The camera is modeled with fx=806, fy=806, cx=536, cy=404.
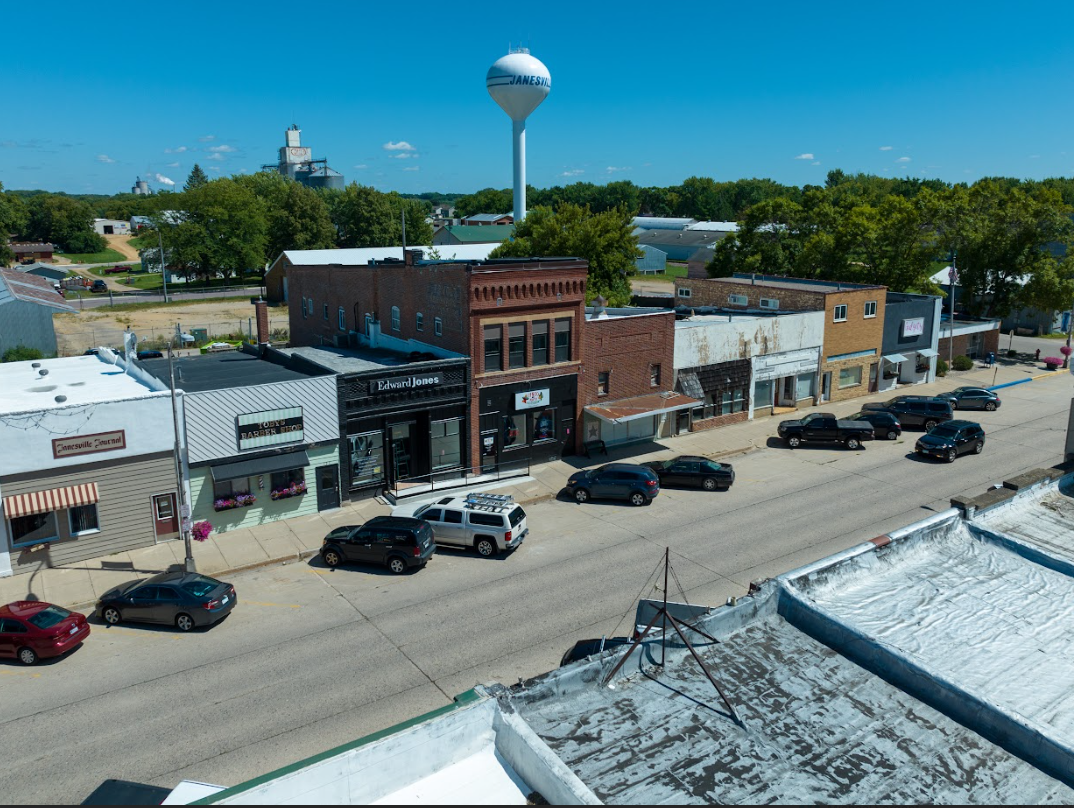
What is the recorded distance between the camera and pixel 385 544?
85.0 ft

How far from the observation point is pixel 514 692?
34.4ft

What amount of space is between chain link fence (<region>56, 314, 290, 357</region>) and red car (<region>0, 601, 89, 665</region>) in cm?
4389

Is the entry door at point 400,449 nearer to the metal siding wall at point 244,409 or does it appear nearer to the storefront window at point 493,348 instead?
the metal siding wall at point 244,409

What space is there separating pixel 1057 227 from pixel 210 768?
65.3 m

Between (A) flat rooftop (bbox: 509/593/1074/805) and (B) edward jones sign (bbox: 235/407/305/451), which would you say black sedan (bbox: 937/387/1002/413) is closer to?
(B) edward jones sign (bbox: 235/407/305/451)

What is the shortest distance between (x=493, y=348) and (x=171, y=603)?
56.0 ft

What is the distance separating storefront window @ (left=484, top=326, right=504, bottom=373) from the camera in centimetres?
3466

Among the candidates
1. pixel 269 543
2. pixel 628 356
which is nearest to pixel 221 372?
pixel 269 543

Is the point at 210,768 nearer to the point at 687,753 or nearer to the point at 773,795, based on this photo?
the point at 687,753

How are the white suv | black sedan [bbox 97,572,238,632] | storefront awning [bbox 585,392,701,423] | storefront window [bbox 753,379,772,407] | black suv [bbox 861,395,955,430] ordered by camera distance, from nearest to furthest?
black sedan [bbox 97,572,238,632]
the white suv
storefront awning [bbox 585,392,701,423]
black suv [bbox 861,395,955,430]
storefront window [bbox 753,379,772,407]

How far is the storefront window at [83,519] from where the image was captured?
87.2 feet

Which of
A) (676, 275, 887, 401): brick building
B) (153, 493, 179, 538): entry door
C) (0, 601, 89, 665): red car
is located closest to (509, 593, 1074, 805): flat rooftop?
(0, 601, 89, 665): red car

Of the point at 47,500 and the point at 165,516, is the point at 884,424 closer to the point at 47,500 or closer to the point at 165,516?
the point at 165,516

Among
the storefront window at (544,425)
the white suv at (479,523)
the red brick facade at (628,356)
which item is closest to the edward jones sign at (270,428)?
the white suv at (479,523)
